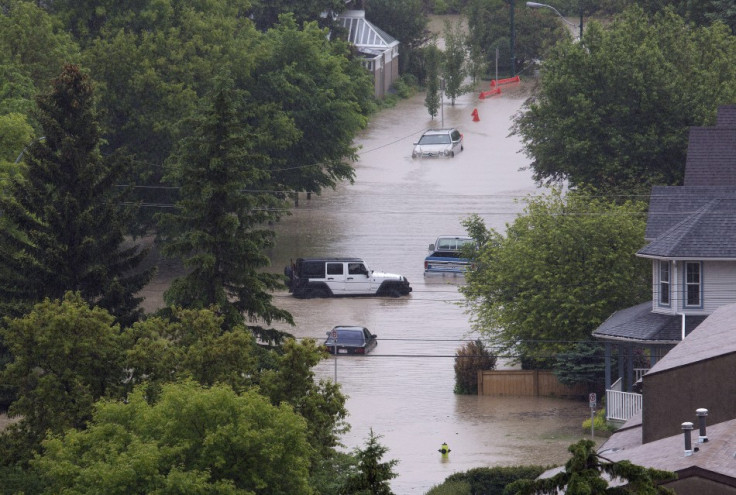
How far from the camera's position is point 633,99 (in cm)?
6366

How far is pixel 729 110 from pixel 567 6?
57.9m

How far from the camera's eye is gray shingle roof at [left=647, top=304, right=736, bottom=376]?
30594 millimetres

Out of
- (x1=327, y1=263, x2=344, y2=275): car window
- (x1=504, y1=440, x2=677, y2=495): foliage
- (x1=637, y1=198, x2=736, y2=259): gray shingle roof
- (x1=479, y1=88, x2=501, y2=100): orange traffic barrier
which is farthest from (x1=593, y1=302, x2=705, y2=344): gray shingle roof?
(x1=479, y1=88, x2=501, y2=100): orange traffic barrier

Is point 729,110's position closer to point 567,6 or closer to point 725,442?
point 725,442

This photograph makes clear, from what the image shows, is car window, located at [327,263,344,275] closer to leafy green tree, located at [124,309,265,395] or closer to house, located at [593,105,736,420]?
house, located at [593,105,736,420]

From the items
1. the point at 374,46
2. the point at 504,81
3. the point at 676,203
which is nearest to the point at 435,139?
the point at 374,46

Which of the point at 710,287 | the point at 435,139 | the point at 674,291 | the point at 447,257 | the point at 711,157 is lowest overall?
the point at 447,257

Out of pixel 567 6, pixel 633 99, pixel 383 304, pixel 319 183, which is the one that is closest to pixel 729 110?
pixel 633 99

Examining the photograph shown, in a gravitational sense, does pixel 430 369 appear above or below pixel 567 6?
below

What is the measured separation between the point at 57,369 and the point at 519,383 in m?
19.4

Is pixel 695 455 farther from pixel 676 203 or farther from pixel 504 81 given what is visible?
pixel 504 81

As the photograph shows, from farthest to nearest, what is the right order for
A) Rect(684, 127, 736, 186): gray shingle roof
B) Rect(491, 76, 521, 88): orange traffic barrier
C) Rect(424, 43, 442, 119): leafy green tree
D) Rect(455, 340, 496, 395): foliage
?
Rect(491, 76, 521, 88): orange traffic barrier
Rect(424, 43, 442, 119): leafy green tree
Rect(684, 127, 736, 186): gray shingle roof
Rect(455, 340, 496, 395): foliage

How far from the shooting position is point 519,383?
48594mm

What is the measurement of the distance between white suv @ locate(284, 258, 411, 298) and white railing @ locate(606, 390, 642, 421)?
1882 centimetres
